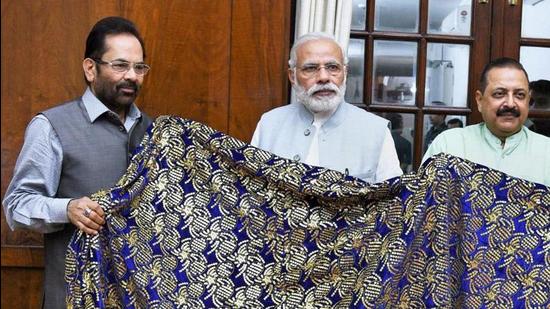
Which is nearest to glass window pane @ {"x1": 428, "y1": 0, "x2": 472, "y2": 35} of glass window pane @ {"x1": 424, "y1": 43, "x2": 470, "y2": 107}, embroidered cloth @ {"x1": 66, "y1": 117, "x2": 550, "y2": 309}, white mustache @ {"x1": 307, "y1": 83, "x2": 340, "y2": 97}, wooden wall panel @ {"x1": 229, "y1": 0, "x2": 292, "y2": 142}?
glass window pane @ {"x1": 424, "y1": 43, "x2": 470, "y2": 107}

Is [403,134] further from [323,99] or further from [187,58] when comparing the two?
[187,58]

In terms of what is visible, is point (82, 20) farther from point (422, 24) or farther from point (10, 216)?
point (422, 24)

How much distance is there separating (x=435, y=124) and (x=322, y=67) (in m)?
1.07

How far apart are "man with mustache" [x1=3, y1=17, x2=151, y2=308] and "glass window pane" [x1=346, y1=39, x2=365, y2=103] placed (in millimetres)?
1292

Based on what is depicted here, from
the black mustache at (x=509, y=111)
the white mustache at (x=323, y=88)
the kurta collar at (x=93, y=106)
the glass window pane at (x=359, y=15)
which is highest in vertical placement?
the glass window pane at (x=359, y=15)

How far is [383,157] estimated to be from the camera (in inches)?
116

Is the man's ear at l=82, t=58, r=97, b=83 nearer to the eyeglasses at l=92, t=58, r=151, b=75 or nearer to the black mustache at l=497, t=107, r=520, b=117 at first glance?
the eyeglasses at l=92, t=58, r=151, b=75

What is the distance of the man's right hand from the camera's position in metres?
2.54

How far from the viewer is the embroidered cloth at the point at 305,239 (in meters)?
2.51

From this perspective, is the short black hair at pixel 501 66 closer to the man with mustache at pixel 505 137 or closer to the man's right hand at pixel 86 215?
Answer: the man with mustache at pixel 505 137

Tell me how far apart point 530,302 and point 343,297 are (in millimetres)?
608

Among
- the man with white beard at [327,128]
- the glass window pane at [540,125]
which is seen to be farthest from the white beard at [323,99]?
the glass window pane at [540,125]

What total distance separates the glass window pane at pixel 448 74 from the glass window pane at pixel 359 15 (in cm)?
37

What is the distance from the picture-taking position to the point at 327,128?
10.0 ft
